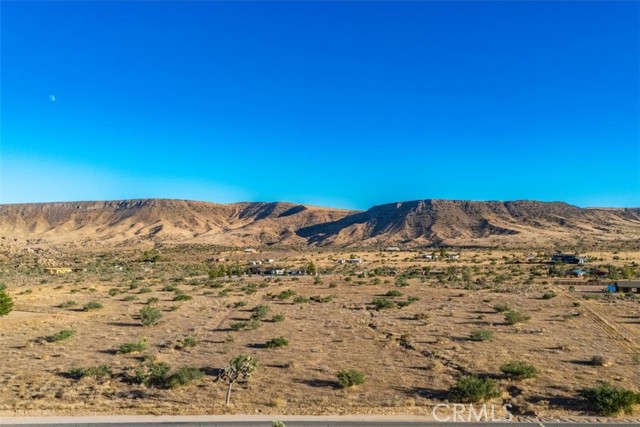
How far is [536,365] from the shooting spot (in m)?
20.8

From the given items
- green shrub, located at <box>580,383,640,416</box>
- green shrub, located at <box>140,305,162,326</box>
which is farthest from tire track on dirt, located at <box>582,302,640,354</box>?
green shrub, located at <box>140,305,162,326</box>

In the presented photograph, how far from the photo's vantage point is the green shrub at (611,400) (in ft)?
49.8

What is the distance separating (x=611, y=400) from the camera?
50.3 feet

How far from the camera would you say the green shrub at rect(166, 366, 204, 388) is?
1794 centimetres

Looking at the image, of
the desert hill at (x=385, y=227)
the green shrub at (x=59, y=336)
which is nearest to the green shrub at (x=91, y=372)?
the green shrub at (x=59, y=336)

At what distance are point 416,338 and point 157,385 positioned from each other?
14.9 metres

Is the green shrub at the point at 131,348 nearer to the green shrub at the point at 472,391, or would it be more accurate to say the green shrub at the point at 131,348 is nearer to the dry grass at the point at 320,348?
the dry grass at the point at 320,348

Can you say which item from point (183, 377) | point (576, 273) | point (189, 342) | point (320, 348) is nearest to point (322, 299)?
point (320, 348)

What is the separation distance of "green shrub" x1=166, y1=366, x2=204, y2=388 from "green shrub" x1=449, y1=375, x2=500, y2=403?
1030 centimetres

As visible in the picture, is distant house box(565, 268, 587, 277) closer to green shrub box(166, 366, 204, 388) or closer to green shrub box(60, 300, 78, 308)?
green shrub box(166, 366, 204, 388)

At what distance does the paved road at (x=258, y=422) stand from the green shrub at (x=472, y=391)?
76.0 inches

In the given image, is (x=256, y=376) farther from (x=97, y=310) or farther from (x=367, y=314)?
(x=97, y=310)

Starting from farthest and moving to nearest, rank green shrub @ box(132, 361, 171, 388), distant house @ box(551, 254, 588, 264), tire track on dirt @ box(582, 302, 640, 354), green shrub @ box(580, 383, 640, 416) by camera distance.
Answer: distant house @ box(551, 254, 588, 264) → tire track on dirt @ box(582, 302, 640, 354) → green shrub @ box(132, 361, 171, 388) → green shrub @ box(580, 383, 640, 416)

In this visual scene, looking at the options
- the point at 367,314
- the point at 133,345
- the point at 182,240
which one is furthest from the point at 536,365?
the point at 182,240
